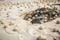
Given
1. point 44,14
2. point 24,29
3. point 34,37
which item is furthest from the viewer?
point 44,14

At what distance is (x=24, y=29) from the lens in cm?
546

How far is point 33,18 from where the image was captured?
6.59 meters

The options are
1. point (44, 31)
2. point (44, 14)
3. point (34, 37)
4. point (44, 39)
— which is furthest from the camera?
point (44, 14)

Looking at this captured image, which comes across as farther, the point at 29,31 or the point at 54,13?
the point at 54,13

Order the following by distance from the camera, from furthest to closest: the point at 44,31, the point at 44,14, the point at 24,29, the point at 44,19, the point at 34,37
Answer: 1. the point at 44,14
2. the point at 44,19
3. the point at 24,29
4. the point at 44,31
5. the point at 34,37

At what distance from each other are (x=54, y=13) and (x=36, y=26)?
1.41 meters

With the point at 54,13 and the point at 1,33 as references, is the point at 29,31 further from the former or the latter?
the point at 54,13

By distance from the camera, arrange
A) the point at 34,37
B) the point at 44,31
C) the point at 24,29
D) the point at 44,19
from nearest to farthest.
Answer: the point at 34,37 < the point at 44,31 < the point at 24,29 < the point at 44,19

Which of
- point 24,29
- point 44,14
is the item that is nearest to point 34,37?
point 24,29

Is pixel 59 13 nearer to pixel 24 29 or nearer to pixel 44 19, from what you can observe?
pixel 44 19

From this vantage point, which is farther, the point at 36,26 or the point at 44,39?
the point at 36,26

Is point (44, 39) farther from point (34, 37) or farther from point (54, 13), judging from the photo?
point (54, 13)

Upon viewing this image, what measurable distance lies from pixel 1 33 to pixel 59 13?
9.36 ft

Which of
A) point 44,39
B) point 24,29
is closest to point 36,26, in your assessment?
point 24,29
